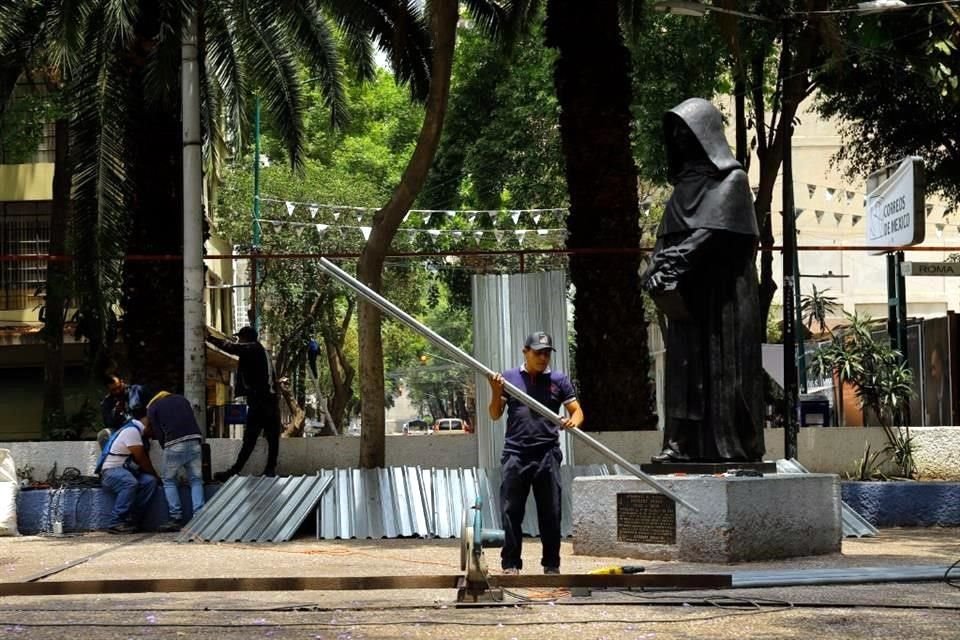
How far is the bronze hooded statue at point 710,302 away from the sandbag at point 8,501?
7170mm

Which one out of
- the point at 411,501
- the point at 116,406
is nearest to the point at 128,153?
the point at 116,406

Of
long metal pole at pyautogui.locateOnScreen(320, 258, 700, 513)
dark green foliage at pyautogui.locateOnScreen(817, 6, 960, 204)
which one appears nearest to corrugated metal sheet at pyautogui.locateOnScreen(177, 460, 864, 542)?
long metal pole at pyautogui.locateOnScreen(320, 258, 700, 513)

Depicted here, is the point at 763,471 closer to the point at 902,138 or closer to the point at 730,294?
the point at 730,294

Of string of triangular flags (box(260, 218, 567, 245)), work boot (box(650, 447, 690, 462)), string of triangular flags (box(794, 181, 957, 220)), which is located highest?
string of triangular flags (box(794, 181, 957, 220))

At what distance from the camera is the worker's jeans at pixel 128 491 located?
14812mm

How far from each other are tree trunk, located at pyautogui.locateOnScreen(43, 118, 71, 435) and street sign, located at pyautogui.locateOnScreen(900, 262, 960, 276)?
29.5ft

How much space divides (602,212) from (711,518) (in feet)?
21.6

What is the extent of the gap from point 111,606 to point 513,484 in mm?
2663

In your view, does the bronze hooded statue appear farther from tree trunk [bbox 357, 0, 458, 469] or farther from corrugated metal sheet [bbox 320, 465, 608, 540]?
tree trunk [bbox 357, 0, 458, 469]

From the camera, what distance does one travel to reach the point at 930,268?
53.0 feet

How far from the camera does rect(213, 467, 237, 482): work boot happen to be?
15.6 m

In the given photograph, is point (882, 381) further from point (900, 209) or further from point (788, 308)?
point (900, 209)

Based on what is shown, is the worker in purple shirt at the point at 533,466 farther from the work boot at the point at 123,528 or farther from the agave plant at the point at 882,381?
the agave plant at the point at 882,381

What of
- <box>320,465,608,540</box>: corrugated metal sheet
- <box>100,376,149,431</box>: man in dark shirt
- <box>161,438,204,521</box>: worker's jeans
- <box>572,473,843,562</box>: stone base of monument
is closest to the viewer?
<box>572,473,843,562</box>: stone base of monument
